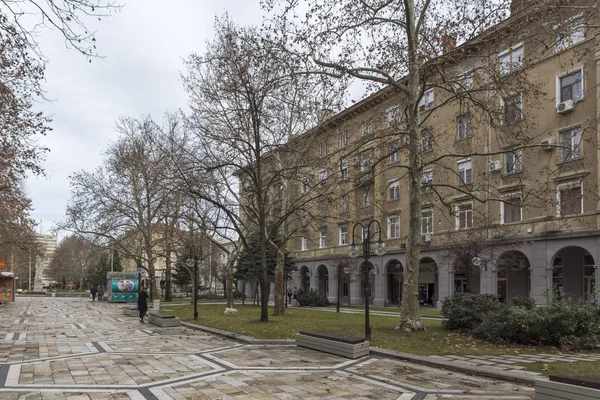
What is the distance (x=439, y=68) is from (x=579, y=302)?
→ 321 inches

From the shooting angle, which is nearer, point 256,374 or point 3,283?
point 256,374

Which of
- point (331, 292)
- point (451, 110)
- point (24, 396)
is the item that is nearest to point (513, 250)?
point (451, 110)

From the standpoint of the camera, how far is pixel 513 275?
3119 cm

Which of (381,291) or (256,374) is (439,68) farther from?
(381,291)

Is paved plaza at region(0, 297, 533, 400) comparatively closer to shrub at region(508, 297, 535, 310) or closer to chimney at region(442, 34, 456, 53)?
shrub at region(508, 297, 535, 310)

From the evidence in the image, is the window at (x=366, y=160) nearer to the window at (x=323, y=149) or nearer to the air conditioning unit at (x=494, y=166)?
the window at (x=323, y=149)

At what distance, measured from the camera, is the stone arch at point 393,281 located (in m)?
39.6

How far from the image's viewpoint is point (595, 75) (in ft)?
80.6

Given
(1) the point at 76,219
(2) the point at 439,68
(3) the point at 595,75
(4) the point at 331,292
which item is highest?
(3) the point at 595,75

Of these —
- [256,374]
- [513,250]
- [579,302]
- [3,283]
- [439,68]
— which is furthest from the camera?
[3,283]

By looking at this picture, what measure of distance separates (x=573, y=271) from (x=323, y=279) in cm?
2586

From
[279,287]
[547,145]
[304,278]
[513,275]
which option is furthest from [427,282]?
[547,145]

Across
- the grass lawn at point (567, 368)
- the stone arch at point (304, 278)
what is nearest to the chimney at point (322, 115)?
the grass lawn at point (567, 368)

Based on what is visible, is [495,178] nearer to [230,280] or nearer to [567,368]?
[230,280]
